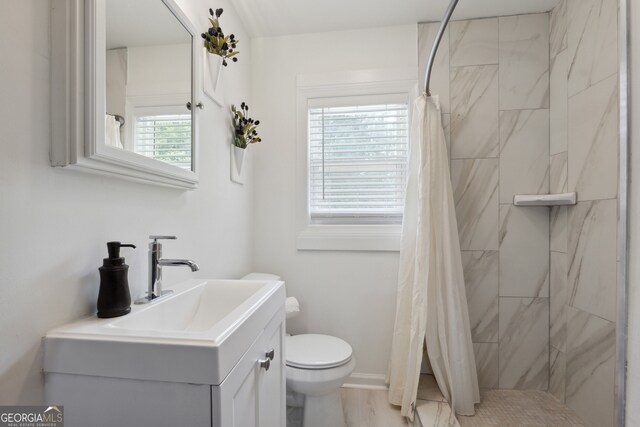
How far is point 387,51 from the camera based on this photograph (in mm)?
1891

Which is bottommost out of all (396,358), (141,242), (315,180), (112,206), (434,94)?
(396,358)

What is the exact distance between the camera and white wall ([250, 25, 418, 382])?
6.16 feet

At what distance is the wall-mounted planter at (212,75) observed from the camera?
129 cm

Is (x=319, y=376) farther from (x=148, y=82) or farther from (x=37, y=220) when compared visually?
(x=148, y=82)

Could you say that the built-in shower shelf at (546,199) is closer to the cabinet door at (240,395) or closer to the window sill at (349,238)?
the window sill at (349,238)

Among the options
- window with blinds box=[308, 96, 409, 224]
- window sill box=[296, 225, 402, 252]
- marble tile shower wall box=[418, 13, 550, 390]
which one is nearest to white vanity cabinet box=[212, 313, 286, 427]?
window sill box=[296, 225, 402, 252]

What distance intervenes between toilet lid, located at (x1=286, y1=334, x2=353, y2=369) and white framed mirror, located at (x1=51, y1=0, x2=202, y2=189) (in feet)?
3.19

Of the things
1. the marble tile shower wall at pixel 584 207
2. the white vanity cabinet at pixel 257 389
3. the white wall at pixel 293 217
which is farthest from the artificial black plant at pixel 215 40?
the marble tile shower wall at pixel 584 207

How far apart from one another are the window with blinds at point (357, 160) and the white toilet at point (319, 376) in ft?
2.67

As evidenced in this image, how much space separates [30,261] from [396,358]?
5.60 feet

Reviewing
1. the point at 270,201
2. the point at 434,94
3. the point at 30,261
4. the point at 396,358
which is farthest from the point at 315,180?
the point at 30,261

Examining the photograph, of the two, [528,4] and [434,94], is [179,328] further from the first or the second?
[528,4]

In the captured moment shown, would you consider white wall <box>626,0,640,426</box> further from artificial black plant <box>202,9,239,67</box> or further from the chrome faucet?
artificial black plant <box>202,9,239,67</box>

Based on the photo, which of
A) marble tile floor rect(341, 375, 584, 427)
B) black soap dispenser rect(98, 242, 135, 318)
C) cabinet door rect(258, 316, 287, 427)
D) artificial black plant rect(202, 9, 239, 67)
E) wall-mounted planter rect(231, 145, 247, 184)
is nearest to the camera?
black soap dispenser rect(98, 242, 135, 318)
